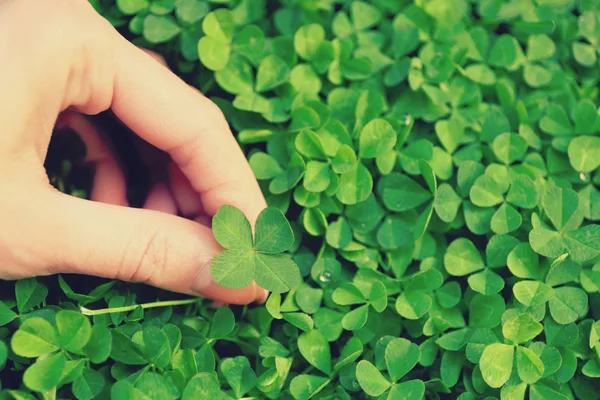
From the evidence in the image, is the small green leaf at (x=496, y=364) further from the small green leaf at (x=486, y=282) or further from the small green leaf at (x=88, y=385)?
the small green leaf at (x=88, y=385)

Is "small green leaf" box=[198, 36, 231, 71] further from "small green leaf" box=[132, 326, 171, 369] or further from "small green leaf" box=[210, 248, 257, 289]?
"small green leaf" box=[132, 326, 171, 369]

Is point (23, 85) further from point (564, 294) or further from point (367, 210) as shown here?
point (564, 294)

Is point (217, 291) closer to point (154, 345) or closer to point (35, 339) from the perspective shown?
point (154, 345)

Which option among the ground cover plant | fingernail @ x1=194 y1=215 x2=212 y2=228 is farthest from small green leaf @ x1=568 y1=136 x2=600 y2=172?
fingernail @ x1=194 y1=215 x2=212 y2=228

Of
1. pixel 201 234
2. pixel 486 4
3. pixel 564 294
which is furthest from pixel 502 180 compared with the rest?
pixel 201 234

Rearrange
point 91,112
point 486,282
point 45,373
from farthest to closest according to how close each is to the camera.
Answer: point 486,282 < point 91,112 < point 45,373

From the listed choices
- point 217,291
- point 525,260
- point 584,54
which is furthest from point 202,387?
point 584,54

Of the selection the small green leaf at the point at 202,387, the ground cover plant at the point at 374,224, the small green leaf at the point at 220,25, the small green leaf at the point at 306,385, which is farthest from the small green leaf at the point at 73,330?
the small green leaf at the point at 220,25

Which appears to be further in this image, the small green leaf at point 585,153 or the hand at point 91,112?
the small green leaf at point 585,153
